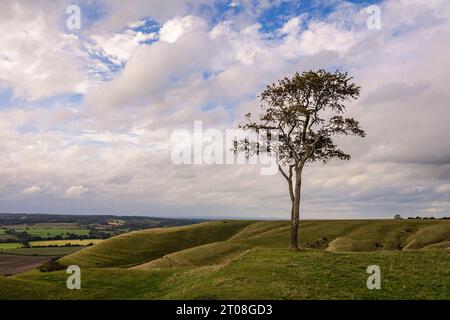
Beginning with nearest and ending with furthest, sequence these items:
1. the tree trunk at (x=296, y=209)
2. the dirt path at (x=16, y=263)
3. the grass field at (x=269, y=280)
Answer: the grass field at (x=269, y=280), the tree trunk at (x=296, y=209), the dirt path at (x=16, y=263)

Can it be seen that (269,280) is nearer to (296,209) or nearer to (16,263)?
(296,209)

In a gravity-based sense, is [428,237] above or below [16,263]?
above

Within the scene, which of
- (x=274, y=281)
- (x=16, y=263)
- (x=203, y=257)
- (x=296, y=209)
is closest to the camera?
(x=274, y=281)

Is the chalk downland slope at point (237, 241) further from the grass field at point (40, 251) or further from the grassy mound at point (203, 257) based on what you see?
the grass field at point (40, 251)

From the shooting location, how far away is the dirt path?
109 meters

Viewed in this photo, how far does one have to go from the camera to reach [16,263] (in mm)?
125938

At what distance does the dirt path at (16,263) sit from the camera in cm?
10924

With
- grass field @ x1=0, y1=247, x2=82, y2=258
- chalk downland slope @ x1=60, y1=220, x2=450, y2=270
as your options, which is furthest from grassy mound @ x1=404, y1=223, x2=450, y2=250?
grass field @ x1=0, y1=247, x2=82, y2=258

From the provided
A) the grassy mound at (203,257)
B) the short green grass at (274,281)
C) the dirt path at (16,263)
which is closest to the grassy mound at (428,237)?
the grassy mound at (203,257)

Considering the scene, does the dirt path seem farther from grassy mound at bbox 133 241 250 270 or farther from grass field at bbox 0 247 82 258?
grassy mound at bbox 133 241 250 270

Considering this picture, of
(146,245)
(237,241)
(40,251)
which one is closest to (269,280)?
(237,241)
